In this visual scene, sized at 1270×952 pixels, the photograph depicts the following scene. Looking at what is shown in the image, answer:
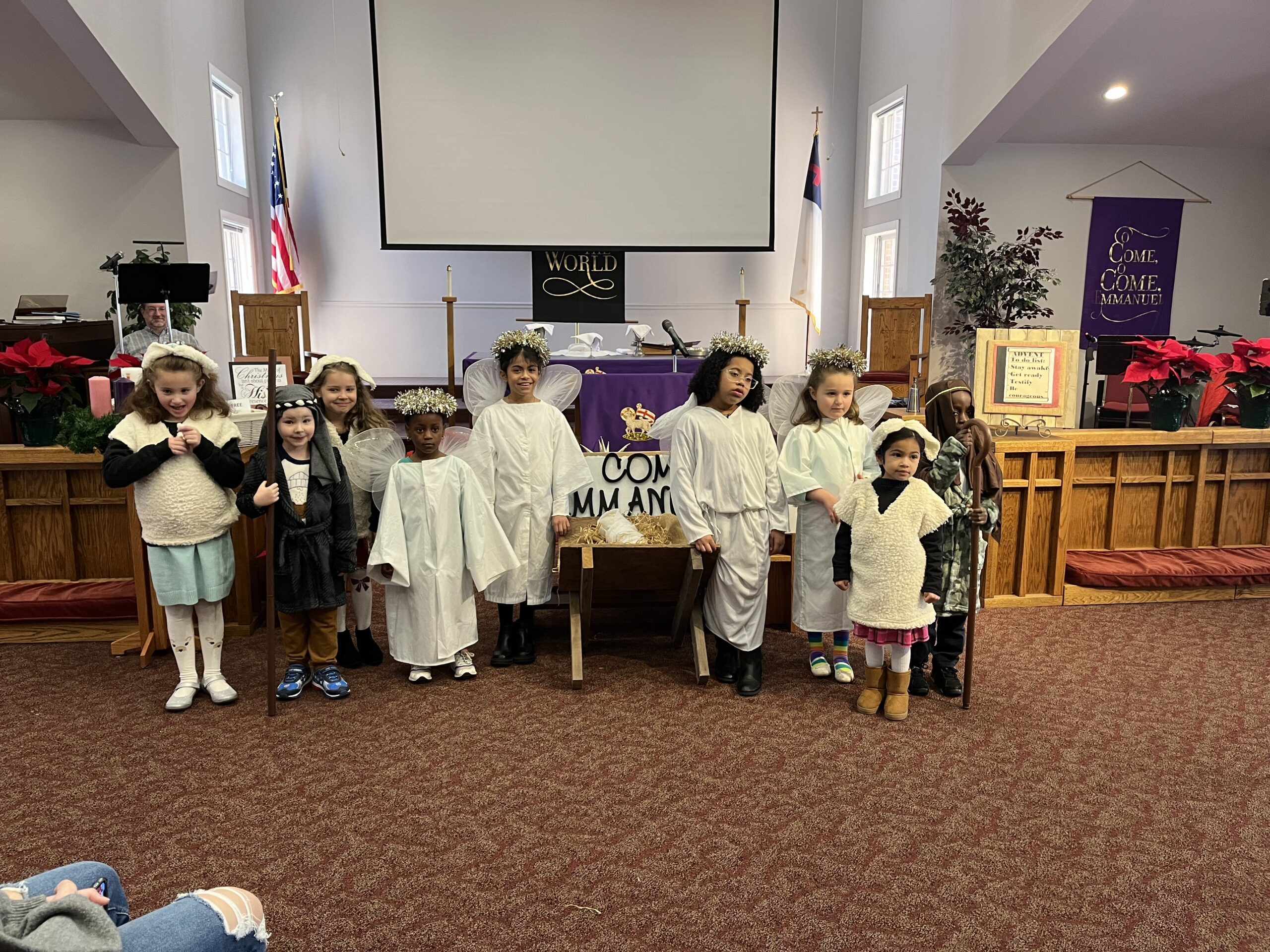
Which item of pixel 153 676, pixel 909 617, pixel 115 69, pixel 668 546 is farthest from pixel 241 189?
pixel 909 617

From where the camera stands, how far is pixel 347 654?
386cm

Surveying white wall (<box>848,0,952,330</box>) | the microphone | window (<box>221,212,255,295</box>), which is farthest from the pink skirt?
window (<box>221,212,255,295</box>)

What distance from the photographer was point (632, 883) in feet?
7.81

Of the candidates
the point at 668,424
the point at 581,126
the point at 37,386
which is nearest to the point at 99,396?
the point at 37,386

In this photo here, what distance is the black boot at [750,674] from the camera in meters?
3.57

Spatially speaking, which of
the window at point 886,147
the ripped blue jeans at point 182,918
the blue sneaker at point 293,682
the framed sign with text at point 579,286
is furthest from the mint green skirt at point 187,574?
the window at point 886,147

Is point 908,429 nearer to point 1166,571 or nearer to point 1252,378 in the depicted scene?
point 1166,571

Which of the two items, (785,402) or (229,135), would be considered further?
(229,135)

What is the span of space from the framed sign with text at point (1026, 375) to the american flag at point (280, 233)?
707 centimetres

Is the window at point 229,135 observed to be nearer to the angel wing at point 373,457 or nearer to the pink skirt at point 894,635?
the angel wing at point 373,457

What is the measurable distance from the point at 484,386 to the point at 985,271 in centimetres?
618

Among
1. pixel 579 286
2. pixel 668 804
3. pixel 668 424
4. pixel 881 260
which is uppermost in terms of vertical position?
pixel 881 260

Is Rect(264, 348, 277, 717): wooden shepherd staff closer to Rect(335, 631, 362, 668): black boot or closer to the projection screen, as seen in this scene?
Rect(335, 631, 362, 668): black boot

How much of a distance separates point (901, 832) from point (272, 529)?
7.62ft
